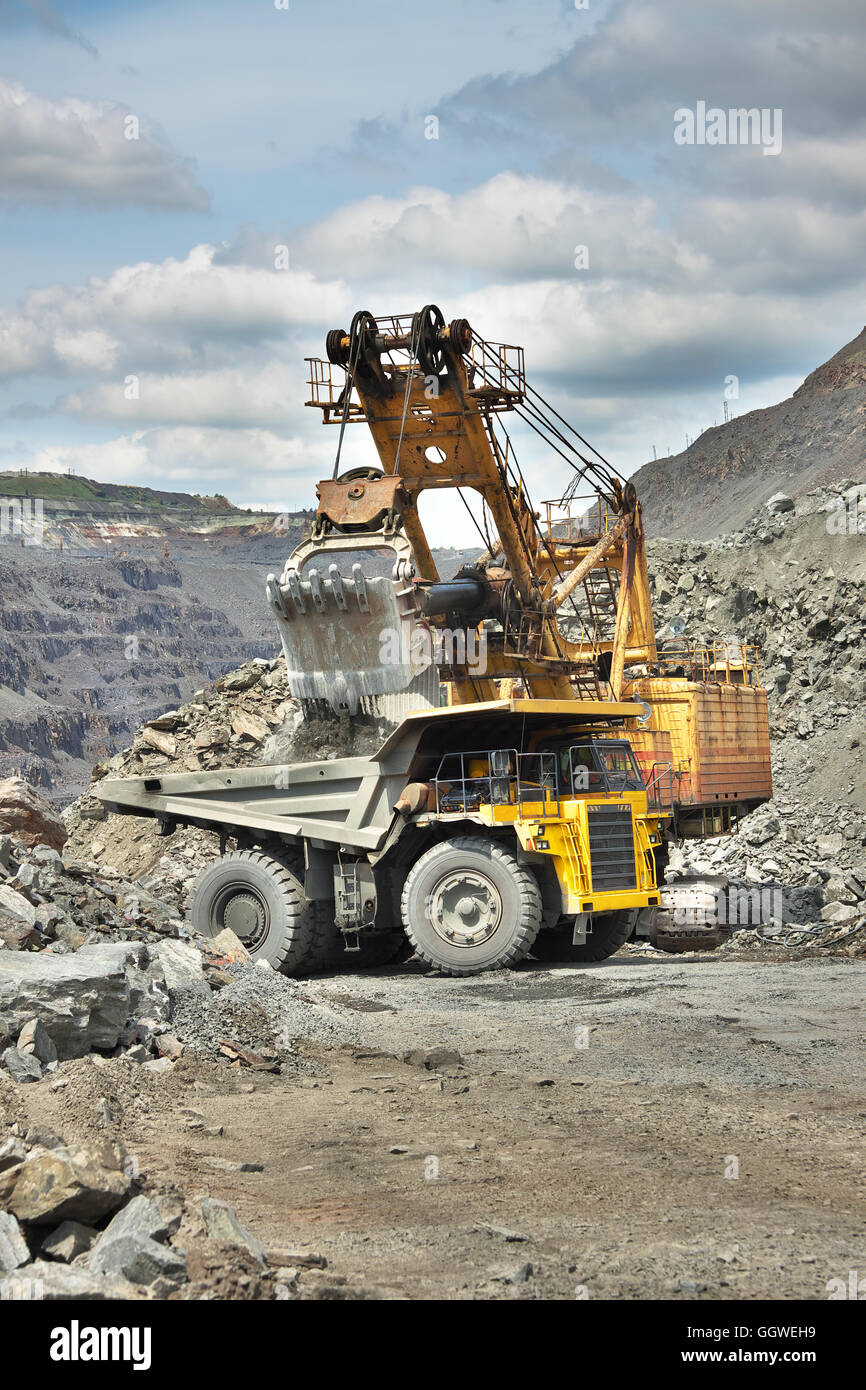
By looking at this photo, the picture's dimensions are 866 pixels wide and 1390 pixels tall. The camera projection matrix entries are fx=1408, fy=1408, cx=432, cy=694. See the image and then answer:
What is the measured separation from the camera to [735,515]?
63.9 metres

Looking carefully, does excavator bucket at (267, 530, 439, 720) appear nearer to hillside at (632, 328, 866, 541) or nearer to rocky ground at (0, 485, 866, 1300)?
rocky ground at (0, 485, 866, 1300)

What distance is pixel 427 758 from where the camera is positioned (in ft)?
50.7

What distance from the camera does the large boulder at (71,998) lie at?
27.5ft

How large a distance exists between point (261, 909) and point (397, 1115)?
803 centimetres

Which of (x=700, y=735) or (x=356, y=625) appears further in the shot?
(x=700, y=735)

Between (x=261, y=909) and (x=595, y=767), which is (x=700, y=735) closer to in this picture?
(x=595, y=767)

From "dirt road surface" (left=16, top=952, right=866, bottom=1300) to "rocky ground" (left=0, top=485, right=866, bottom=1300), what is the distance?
0.07 ft

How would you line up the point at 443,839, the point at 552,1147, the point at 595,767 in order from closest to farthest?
the point at 552,1147, the point at 443,839, the point at 595,767

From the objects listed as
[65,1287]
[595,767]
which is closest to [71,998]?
[65,1287]

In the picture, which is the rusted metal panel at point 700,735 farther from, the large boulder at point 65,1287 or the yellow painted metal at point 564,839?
the large boulder at point 65,1287

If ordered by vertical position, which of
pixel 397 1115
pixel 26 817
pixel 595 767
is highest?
pixel 595 767

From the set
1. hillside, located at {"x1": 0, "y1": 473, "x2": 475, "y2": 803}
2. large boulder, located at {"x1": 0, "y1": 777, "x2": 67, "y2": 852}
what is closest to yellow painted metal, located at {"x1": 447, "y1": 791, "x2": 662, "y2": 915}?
large boulder, located at {"x1": 0, "y1": 777, "x2": 67, "y2": 852}

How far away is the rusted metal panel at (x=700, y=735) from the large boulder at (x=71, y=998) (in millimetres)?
11294

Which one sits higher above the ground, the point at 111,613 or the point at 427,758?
the point at 111,613
